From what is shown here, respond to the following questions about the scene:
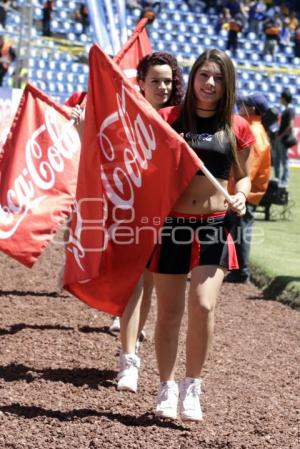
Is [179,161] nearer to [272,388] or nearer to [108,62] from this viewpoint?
[108,62]

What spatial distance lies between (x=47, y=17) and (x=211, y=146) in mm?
24668

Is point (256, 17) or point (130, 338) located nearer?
point (130, 338)

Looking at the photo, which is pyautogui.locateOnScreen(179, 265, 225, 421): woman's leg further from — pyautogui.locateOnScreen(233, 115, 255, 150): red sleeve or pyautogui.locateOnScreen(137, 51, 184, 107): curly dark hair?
pyautogui.locateOnScreen(137, 51, 184, 107): curly dark hair

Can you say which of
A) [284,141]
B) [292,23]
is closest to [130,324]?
[284,141]

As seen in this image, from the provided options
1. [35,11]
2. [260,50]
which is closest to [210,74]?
[35,11]

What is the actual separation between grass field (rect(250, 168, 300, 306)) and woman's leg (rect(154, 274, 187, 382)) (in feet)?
14.2

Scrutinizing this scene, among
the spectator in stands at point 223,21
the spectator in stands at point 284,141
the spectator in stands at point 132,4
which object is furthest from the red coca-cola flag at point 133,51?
the spectator in stands at point 223,21

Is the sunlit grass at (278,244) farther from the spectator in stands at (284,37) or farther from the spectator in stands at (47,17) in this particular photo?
the spectator in stands at (284,37)

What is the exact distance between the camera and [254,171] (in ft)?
32.6

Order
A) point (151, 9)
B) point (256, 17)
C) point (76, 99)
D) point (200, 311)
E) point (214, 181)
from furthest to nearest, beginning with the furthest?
point (256, 17), point (151, 9), point (76, 99), point (200, 311), point (214, 181)

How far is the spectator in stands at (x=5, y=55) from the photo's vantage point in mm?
25453

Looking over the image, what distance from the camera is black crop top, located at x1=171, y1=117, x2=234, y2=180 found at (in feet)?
16.8

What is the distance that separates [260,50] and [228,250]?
2958 centimetres

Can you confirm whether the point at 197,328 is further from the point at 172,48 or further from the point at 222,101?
the point at 172,48
